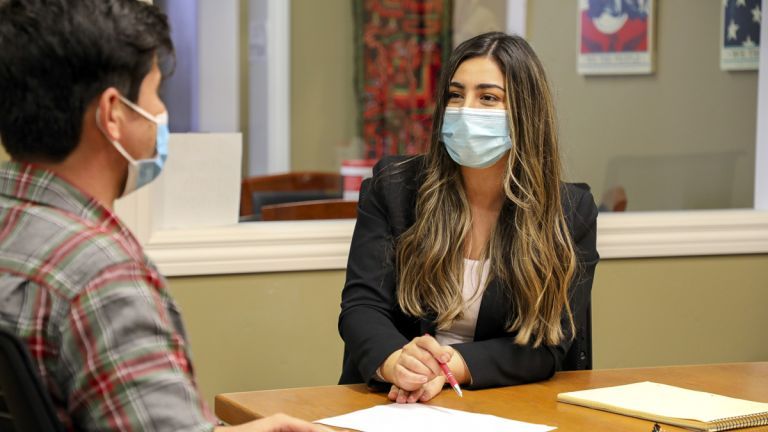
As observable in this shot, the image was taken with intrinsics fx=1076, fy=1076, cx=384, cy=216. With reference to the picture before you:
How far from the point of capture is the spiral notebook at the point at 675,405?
1.61 metres

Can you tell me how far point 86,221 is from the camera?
1093mm

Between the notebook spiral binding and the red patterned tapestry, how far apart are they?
2840 millimetres

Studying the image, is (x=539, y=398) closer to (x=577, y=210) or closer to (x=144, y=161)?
(x=577, y=210)

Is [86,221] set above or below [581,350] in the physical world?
above

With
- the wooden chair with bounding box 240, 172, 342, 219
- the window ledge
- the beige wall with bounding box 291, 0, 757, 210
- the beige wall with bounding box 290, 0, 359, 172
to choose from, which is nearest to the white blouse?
the window ledge

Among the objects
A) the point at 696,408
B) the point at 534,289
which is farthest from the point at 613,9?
the point at 696,408

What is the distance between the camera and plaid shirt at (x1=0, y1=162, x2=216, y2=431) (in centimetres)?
102

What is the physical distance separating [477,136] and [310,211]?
112 centimetres

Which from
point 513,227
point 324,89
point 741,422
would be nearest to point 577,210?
point 513,227

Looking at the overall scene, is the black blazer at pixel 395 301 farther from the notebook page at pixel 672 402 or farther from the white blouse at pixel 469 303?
the notebook page at pixel 672 402

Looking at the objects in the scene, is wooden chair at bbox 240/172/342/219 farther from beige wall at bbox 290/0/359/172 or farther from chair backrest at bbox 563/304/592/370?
chair backrest at bbox 563/304/592/370

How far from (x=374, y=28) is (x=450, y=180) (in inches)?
92.2

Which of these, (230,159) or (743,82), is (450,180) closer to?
(230,159)

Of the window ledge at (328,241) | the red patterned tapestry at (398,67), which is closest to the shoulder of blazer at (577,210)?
the window ledge at (328,241)
